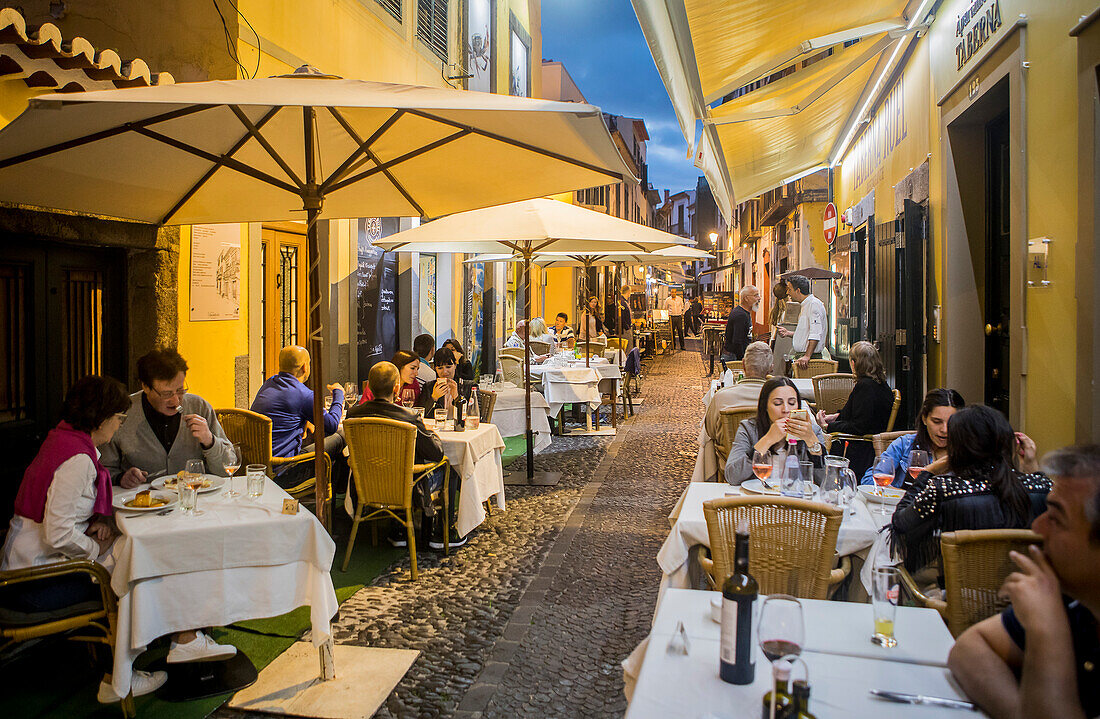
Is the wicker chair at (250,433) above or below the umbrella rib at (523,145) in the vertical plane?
below

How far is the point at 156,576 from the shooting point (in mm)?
3361

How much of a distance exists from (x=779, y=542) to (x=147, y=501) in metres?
2.81

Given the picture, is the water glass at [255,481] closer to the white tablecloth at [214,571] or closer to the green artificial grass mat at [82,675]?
the white tablecloth at [214,571]

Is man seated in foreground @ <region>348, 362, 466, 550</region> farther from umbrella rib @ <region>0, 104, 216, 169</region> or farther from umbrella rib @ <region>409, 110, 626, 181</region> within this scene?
umbrella rib @ <region>0, 104, 216, 169</region>

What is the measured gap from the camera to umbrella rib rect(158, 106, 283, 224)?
4145 mm

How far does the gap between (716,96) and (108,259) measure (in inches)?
205

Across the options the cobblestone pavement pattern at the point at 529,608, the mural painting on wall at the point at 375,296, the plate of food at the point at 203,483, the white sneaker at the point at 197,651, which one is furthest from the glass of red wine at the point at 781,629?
the mural painting on wall at the point at 375,296

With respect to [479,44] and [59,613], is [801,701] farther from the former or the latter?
[479,44]

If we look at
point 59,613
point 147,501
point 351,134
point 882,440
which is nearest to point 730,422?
point 882,440

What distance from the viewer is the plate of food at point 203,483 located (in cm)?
395

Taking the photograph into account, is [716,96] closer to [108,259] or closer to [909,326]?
[909,326]

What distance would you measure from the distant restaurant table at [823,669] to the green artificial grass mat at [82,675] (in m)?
2.26

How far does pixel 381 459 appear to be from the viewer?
5.29 meters

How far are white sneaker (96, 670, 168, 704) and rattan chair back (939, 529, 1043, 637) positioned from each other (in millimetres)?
3284
